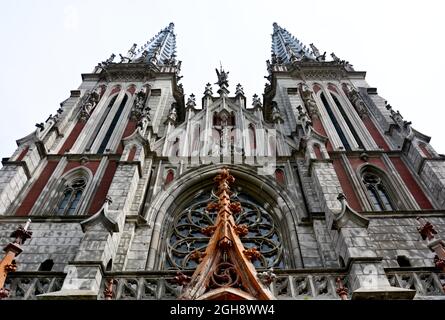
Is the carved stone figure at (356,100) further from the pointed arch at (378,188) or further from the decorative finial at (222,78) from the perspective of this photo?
the decorative finial at (222,78)

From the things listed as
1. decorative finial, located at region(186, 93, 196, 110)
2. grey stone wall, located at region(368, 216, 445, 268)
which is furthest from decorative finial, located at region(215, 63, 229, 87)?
grey stone wall, located at region(368, 216, 445, 268)

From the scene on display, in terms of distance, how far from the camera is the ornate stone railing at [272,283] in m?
8.48

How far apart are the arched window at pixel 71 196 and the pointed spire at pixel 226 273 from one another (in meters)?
6.69

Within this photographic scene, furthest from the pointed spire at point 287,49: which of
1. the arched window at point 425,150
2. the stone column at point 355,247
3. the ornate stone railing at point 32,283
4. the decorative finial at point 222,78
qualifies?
the ornate stone railing at point 32,283

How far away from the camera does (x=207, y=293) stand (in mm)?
6746

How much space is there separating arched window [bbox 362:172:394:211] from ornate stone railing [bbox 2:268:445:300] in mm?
4054

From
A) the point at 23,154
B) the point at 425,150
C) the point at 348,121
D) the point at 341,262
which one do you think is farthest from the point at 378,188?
the point at 23,154

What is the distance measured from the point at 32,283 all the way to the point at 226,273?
4.79 metres

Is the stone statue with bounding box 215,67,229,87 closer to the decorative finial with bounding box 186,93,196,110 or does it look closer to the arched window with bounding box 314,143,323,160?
the decorative finial with bounding box 186,93,196,110

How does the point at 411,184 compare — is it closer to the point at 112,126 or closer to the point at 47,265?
the point at 47,265

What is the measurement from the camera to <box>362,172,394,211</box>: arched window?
13.0 metres

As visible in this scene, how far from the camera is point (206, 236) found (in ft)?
38.4

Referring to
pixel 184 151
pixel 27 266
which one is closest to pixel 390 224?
pixel 184 151
